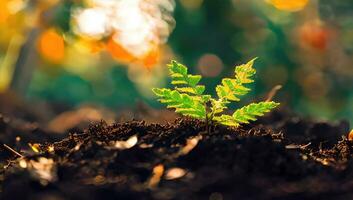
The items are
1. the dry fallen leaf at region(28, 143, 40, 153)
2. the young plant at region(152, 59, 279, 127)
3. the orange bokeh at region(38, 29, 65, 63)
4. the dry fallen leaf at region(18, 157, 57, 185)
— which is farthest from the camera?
the orange bokeh at region(38, 29, 65, 63)

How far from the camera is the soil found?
2.34 meters

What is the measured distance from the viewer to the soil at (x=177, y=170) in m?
2.34

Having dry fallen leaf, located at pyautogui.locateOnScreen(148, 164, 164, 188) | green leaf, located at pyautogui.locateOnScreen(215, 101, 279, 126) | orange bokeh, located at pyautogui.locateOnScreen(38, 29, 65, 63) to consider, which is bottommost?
dry fallen leaf, located at pyautogui.locateOnScreen(148, 164, 164, 188)

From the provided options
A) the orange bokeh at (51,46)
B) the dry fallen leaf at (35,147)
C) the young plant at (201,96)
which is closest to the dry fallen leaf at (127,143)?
the young plant at (201,96)

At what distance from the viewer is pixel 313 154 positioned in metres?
3.22

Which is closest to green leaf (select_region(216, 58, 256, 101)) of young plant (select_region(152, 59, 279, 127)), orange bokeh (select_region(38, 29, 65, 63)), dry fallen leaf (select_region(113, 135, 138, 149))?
young plant (select_region(152, 59, 279, 127))

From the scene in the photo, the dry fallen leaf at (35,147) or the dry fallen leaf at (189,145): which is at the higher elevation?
the dry fallen leaf at (35,147)

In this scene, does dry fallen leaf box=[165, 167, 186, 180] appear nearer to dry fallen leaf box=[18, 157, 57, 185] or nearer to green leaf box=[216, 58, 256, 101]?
dry fallen leaf box=[18, 157, 57, 185]

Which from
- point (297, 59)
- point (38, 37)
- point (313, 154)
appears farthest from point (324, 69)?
point (313, 154)

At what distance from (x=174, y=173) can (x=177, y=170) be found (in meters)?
0.03

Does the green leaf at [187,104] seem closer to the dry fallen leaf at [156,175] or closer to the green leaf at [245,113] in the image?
the green leaf at [245,113]

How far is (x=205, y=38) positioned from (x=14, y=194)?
21.5m

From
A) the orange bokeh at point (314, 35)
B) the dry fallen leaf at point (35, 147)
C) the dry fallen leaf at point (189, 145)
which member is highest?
the orange bokeh at point (314, 35)

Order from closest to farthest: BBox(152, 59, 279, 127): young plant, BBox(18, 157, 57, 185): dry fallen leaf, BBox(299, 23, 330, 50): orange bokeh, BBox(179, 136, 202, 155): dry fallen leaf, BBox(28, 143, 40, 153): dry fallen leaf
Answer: BBox(18, 157, 57, 185): dry fallen leaf < BBox(179, 136, 202, 155): dry fallen leaf < BBox(152, 59, 279, 127): young plant < BBox(28, 143, 40, 153): dry fallen leaf < BBox(299, 23, 330, 50): orange bokeh
